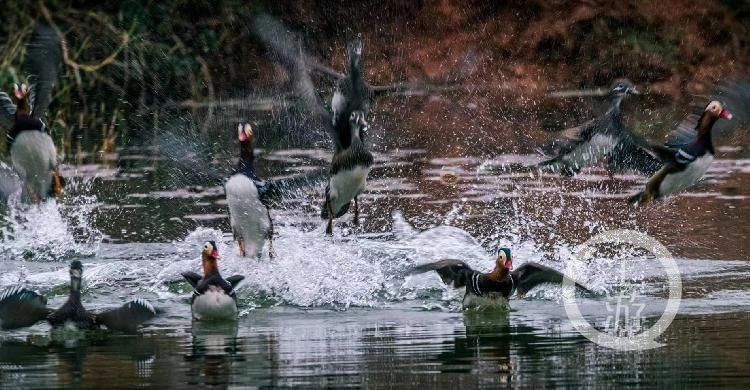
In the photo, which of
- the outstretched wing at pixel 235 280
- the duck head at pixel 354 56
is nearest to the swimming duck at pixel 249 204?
the duck head at pixel 354 56

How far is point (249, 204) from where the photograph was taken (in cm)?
1208

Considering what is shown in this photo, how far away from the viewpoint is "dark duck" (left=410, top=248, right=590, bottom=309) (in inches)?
389

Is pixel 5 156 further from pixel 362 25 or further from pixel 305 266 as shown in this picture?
pixel 362 25

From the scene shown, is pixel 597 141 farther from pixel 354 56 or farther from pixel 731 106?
pixel 354 56

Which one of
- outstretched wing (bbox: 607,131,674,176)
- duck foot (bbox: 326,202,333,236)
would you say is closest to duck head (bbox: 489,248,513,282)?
outstretched wing (bbox: 607,131,674,176)

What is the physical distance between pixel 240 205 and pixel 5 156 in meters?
5.57

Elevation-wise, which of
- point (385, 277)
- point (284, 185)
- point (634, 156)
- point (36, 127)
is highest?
point (36, 127)

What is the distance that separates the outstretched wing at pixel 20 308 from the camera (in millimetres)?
9164

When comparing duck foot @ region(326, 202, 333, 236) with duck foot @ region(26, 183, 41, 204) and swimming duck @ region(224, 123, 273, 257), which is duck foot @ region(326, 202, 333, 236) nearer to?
swimming duck @ region(224, 123, 273, 257)

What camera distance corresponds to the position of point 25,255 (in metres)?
12.4

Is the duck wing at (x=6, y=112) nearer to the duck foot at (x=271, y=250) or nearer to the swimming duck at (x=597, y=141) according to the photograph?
the duck foot at (x=271, y=250)

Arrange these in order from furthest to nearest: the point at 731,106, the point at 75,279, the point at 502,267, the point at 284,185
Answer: the point at 284,185, the point at 731,106, the point at 502,267, the point at 75,279

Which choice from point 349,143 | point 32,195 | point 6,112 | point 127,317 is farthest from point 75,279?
point 6,112

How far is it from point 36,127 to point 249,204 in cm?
210
